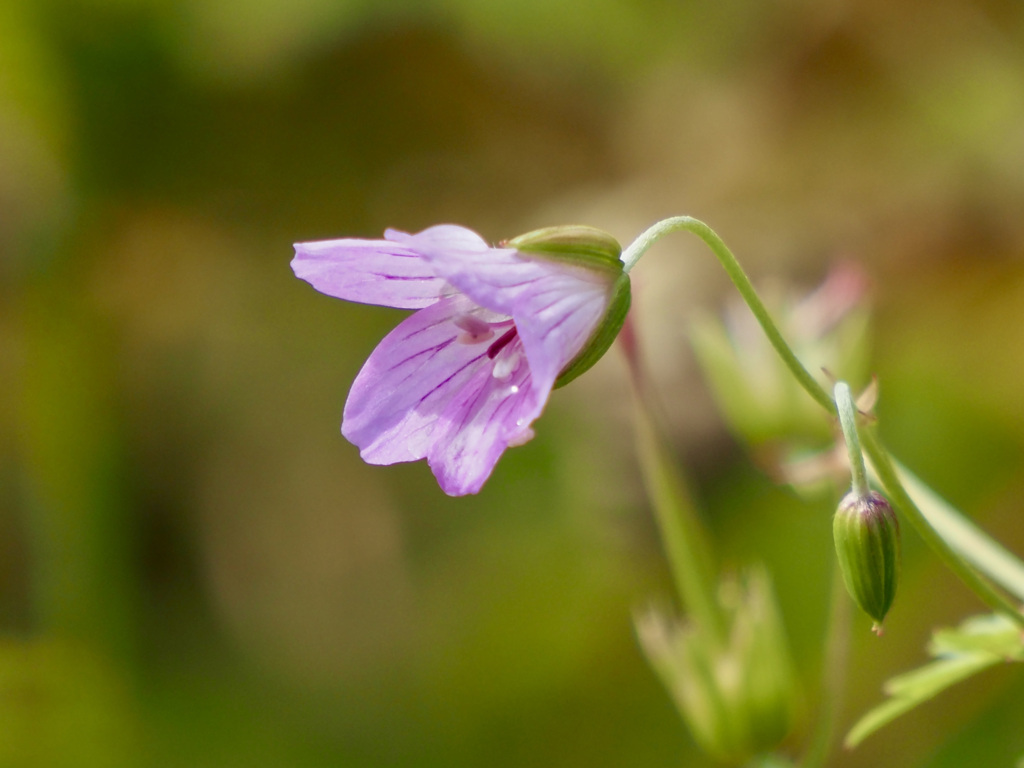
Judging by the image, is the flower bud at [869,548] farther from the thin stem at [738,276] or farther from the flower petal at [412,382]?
the flower petal at [412,382]

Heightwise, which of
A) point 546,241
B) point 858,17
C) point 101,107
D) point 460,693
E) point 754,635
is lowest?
point 460,693

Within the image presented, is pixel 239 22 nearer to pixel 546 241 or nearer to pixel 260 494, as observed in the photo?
pixel 260 494

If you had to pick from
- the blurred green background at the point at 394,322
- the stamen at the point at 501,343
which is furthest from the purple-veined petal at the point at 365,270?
the blurred green background at the point at 394,322

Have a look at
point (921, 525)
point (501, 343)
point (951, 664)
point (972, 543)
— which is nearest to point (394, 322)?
point (501, 343)

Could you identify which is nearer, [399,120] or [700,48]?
[700,48]

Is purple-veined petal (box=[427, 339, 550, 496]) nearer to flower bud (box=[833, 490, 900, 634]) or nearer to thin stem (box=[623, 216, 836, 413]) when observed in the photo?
thin stem (box=[623, 216, 836, 413])

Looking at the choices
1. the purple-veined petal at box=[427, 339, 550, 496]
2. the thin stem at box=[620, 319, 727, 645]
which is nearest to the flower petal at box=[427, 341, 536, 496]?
the purple-veined petal at box=[427, 339, 550, 496]

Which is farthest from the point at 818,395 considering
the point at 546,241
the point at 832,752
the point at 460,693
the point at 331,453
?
the point at 331,453

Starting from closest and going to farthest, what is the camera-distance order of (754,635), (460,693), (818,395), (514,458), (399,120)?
(818,395) < (754,635) < (460,693) < (514,458) < (399,120)
